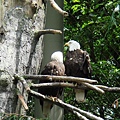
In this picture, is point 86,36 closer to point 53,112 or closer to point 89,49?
point 89,49

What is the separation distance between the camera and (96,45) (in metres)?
4.18

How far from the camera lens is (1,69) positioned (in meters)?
1.46

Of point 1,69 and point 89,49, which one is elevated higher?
point 89,49

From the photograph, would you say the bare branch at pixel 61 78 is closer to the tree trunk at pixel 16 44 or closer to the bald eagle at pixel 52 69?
the tree trunk at pixel 16 44

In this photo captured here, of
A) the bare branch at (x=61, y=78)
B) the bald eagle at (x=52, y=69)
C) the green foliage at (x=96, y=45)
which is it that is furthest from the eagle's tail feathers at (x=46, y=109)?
the green foliage at (x=96, y=45)

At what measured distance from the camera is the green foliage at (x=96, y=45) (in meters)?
3.79

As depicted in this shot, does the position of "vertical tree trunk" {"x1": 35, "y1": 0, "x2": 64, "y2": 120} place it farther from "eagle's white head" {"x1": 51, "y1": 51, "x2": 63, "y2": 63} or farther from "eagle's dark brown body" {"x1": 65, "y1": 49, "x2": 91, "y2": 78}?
"eagle's dark brown body" {"x1": 65, "y1": 49, "x2": 91, "y2": 78}

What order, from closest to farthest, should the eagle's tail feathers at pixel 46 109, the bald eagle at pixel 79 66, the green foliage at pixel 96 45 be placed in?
the eagle's tail feathers at pixel 46 109
the bald eagle at pixel 79 66
the green foliage at pixel 96 45

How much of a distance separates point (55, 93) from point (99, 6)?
1.28 m

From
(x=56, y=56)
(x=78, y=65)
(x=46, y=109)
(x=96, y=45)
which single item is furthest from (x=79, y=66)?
(x=96, y=45)

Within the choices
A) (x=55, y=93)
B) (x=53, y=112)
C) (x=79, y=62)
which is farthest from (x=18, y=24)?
(x=79, y=62)

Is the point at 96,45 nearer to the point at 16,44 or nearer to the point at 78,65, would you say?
the point at 78,65

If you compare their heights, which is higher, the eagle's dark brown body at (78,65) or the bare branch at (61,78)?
the eagle's dark brown body at (78,65)

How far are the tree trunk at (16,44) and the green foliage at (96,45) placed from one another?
2.08 meters
